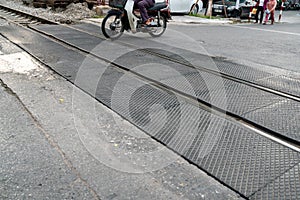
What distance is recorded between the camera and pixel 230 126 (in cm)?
347

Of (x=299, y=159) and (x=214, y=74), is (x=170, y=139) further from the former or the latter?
(x=214, y=74)

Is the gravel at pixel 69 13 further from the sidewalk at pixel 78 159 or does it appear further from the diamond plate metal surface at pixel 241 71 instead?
the sidewalk at pixel 78 159

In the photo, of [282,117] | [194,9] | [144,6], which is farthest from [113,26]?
[194,9]

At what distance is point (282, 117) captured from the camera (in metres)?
3.72

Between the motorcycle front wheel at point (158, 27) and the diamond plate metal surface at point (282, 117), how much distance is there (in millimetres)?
5714

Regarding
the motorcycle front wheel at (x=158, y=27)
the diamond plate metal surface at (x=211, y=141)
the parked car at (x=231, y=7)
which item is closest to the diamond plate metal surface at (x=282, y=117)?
the diamond plate metal surface at (x=211, y=141)

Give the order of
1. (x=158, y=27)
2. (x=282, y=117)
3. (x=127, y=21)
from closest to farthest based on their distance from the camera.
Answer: (x=282, y=117) < (x=127, y=21) < (x=158, y=27)

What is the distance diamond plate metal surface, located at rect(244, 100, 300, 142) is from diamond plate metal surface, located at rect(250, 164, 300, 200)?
743 mm

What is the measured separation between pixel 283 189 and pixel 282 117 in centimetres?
154

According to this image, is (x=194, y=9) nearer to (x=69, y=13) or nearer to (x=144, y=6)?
(x=69, y=13)

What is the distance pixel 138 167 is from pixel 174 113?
1.24m

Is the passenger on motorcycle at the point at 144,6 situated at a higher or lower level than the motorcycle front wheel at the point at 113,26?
higher

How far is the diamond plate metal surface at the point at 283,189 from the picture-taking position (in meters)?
2.32

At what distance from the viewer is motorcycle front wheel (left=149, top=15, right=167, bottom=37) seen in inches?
360
